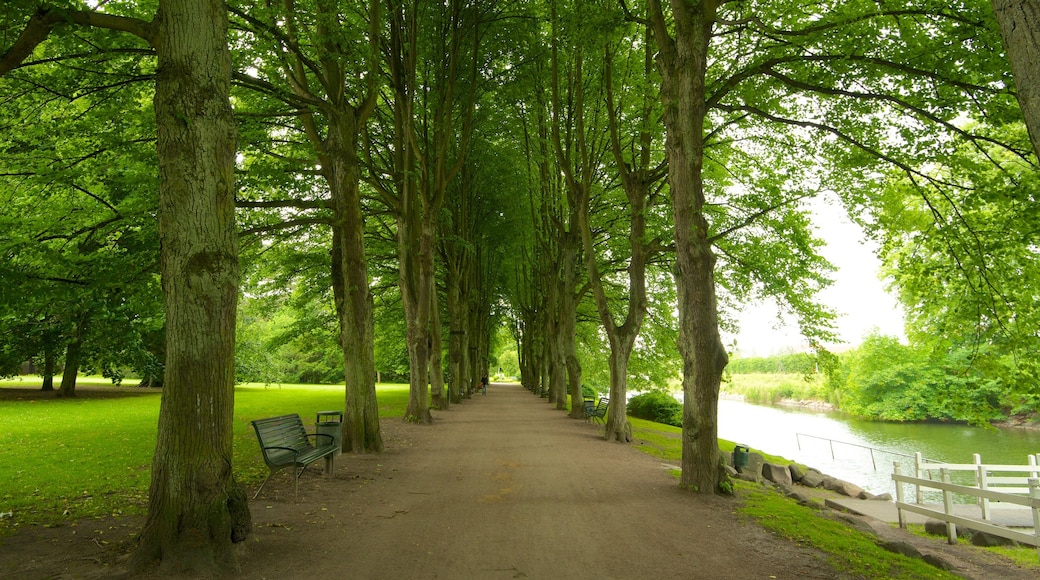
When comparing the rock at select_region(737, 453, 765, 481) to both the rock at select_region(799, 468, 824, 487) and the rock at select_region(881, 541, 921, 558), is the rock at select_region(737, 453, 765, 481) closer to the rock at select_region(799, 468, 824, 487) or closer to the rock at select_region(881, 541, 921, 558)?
the rock at select_region(799, 468, 824, 487)

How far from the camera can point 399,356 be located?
53.2 meters

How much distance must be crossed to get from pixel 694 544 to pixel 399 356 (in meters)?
49.3

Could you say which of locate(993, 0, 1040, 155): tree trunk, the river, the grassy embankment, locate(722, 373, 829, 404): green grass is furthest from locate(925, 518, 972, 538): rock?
locate(722, 373, 829, 404): green grass

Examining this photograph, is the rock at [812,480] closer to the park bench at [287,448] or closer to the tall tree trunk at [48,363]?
the park bench at [287,448]

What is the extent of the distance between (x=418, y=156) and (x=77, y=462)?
10.5 metres

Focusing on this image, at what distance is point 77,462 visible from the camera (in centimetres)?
1012

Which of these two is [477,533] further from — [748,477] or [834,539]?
[748,477]

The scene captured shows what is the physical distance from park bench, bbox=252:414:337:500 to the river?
1476 cm

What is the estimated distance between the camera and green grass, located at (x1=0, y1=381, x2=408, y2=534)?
22.7 feet

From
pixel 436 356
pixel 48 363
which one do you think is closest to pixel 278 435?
pixel 436 356

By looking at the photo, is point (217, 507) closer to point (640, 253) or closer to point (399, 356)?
point (640, 253)

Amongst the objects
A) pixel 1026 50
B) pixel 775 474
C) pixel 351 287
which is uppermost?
pixel 1026 50

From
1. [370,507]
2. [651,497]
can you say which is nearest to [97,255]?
Answer: [370,507]

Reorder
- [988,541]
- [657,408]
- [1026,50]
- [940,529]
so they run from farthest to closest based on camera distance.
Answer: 1. [657,408]
2. [940,529]
3. [988,541]
4. [1026,50]
